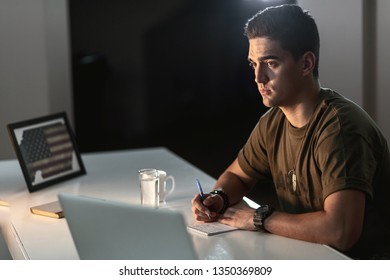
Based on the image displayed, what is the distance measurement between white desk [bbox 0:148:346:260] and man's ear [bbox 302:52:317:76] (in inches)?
→ 17.5

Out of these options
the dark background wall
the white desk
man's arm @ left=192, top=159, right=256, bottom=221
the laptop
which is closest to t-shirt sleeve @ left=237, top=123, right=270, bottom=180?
man's arm @ left=192, top=159, right=256, bottom=221

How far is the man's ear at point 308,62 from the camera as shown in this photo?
5.47 feet

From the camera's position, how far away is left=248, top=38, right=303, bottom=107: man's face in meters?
1.65

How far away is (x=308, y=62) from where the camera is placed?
1671 mm

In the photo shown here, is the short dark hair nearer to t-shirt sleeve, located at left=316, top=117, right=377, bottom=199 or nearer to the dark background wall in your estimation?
t-shirt sleeve, located at left=316, top=117, right=377, bottom=199

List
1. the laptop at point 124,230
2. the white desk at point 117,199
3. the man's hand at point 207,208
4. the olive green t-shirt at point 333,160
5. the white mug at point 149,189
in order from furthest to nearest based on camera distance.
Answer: the white mug at point 149,189 < the man's hand at point 207,208 < the olive green t-shirt at point 333,160 < the white desk at point 117,199 < the laptop at point 124,230

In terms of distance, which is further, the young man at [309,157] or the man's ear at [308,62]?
the man's ear at [308,62]

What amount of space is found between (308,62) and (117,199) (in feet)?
2.15

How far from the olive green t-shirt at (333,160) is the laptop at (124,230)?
0.48 meters

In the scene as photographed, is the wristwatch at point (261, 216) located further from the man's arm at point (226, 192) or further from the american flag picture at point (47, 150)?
the american flag picture at point (47, 150)

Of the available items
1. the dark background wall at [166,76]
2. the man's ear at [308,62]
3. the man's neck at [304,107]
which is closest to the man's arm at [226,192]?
the man's neck at [304,107]

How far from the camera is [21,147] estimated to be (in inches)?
79.4

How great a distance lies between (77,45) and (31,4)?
0.46m

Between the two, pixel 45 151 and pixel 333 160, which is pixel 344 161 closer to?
pixel 333 160
